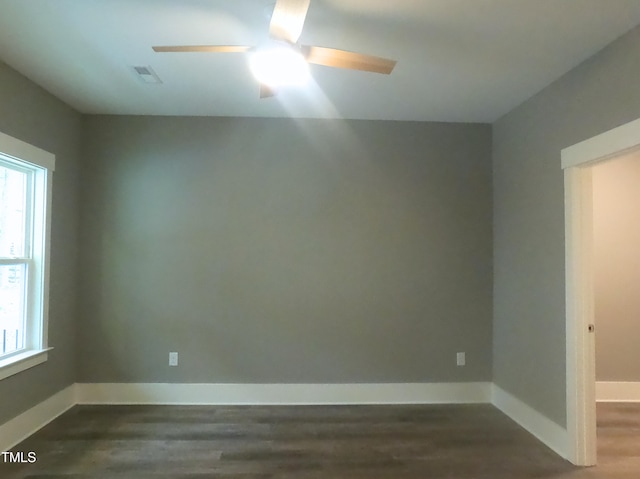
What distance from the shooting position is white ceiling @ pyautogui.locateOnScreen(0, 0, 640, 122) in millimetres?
2238

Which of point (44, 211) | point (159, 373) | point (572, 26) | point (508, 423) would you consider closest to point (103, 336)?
point (159, 373)

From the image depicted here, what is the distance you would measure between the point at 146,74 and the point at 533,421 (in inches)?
146

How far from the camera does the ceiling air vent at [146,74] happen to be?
2977mm

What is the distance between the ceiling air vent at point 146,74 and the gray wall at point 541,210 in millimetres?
2736

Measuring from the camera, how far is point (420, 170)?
4137 mm

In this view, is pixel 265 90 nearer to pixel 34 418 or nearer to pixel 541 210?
pixel 541 210

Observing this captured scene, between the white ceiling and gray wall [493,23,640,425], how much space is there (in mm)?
152

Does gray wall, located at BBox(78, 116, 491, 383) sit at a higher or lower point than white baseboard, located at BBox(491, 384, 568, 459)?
higher

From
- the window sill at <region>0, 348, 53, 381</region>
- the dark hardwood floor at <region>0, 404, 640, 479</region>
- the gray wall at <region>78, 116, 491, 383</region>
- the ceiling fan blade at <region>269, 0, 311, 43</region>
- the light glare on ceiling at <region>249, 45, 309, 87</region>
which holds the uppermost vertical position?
the ceiling fan blade at <region>269, 0, 311, 43</region>

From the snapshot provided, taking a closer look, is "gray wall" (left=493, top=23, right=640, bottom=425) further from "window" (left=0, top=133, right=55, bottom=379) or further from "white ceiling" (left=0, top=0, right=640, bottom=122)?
"window" (left=0, top=133, right=55, bottom=379)

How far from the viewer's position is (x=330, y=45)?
2.62 meters

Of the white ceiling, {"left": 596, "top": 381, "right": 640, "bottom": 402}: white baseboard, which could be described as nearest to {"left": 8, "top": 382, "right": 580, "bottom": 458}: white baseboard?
{"left": 596, "top": 381, "right": 640, "bottom": 402}: white baseboard

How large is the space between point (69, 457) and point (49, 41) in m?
2.56

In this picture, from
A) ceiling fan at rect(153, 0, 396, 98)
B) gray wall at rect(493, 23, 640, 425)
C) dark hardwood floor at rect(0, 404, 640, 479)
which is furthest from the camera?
dark hardwood floor at rect(0, 404, 640, 479)
